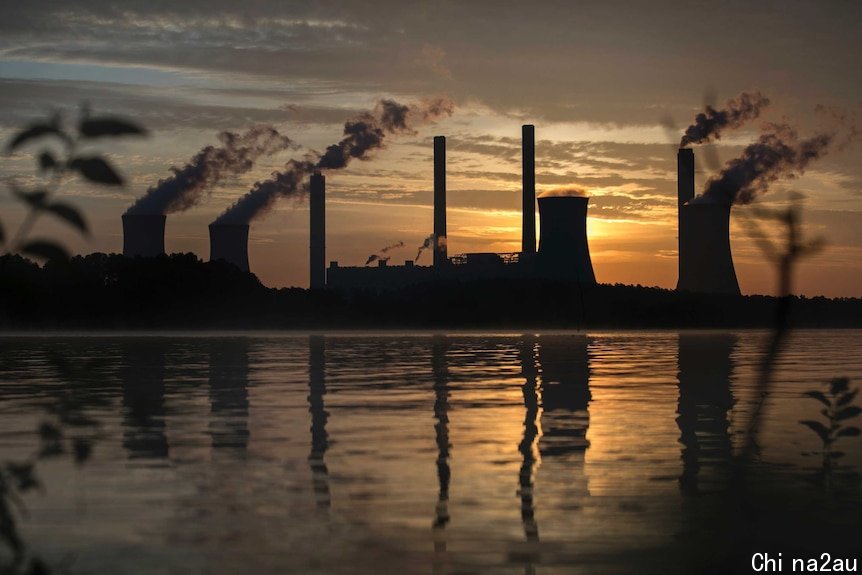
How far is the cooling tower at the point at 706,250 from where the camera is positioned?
604 ft

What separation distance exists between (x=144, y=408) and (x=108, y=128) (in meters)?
1.38

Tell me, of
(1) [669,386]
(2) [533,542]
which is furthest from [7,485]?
(1) [669,386]

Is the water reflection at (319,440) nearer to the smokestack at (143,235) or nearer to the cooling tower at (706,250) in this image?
the smokestack at (143,235)

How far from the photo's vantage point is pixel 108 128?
13.0 ft

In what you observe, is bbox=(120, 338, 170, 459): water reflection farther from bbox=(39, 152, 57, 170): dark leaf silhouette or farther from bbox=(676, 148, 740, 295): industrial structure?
bbox=(676, 148, 740, 295): industrial structure

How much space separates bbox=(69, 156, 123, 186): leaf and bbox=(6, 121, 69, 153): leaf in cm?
8

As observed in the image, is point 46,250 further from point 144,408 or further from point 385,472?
point 385,472

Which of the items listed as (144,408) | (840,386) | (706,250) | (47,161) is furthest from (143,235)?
(47,161)

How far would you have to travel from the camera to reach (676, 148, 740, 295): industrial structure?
184m

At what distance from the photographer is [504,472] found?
1525 centimetres

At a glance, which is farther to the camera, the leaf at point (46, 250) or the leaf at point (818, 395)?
the leaf at point (818, 395)

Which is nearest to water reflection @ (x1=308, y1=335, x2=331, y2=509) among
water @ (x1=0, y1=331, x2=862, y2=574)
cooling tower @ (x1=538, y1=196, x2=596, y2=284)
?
water @ (x1=0, y1=331, x2=862, y2=574)

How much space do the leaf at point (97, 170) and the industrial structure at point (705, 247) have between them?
591 feet

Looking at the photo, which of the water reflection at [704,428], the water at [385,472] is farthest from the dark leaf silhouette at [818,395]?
A: the water reflection at [704,428]
